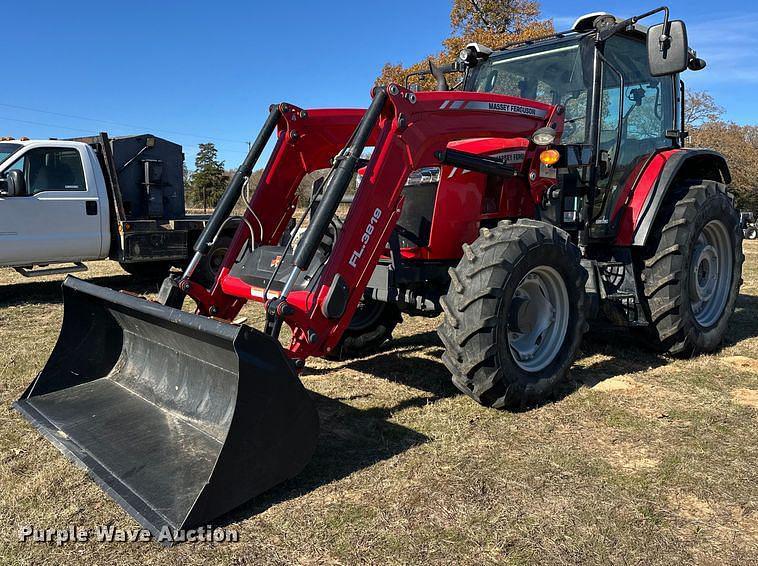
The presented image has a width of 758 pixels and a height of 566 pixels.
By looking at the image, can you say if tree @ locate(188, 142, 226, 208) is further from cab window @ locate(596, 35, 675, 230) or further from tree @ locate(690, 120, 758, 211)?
cab window @ locate(596, 35, 675, 230)

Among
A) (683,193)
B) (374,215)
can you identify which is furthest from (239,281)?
(683,193)

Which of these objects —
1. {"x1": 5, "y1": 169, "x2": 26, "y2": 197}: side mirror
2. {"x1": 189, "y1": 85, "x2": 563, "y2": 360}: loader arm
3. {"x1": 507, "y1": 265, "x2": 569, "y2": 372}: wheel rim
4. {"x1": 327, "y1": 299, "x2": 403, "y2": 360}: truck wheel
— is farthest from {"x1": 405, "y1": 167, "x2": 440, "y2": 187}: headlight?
{"x1": 5, "y1": 169, "x2": 26, "y2": 197}: side mirror

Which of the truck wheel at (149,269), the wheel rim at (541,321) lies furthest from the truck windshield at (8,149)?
the wheel rim at (541,321)

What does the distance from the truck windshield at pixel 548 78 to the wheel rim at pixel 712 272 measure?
1.66 metres

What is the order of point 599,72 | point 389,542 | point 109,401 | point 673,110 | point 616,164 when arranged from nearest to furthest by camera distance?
point 389,542, point 109,401, point 599,72, point 616,164, point 673,110

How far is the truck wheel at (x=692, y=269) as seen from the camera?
16.4 feet

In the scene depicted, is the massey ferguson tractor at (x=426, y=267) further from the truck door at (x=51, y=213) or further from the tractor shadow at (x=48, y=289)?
the truck door at (x=51, y=213)

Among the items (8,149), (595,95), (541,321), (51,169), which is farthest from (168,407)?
(8,149)

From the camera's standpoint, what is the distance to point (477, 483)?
312cm

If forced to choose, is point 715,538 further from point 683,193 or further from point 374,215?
point 683,193

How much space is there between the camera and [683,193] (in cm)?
529

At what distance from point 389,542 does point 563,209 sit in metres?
3.24

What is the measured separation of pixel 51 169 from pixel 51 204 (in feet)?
1.74

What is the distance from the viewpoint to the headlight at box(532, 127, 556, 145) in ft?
14.4
